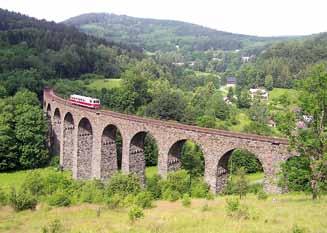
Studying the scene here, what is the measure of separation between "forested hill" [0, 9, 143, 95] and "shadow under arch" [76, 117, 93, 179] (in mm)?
30401

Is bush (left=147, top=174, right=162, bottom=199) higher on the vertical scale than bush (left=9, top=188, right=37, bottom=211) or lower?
lower

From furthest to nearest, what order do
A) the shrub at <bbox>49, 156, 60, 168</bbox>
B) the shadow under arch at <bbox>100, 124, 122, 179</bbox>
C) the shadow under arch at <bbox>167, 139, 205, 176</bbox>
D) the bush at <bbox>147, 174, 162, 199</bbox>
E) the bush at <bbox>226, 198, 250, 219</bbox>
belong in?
the shrub at <bbox>49, 156, 60, 168</bbox> < the shadow under arch at <bbox>100, 124, 122, 179</bbox> < the shadow under arch at <bbox>167, 139, 205, 176</bbox> < the bush at <bbox>147, 174, 162, 199</bbox> < the bush at <bbox>226, 198, 250, 219</bbox>

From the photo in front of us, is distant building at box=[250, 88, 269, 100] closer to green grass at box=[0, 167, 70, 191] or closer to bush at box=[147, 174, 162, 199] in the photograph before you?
green grass at box=[0, 167, 70, 191]

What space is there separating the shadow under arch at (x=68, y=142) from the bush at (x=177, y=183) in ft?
72.7

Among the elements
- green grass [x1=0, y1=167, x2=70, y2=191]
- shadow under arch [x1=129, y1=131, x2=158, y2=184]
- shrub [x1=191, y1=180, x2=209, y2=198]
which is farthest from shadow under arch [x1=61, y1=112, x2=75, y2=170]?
shrub [x1=191, y1=180, x2=209, y2=198]

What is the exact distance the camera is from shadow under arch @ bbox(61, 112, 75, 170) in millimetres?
54844

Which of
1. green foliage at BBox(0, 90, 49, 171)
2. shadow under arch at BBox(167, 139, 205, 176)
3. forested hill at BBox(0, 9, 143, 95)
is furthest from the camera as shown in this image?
forested hill at BBox(0, 9, 143, 95)

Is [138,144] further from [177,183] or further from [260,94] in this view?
[260,94]

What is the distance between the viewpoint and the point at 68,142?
5494 cm

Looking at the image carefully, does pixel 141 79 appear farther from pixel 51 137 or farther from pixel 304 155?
pixel 304 155

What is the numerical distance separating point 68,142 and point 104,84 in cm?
4533

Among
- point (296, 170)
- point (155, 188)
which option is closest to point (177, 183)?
point (155, 188)

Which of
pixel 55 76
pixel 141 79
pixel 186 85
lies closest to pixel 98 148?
pixel 141 79

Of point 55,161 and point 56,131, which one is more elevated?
point 56,131
